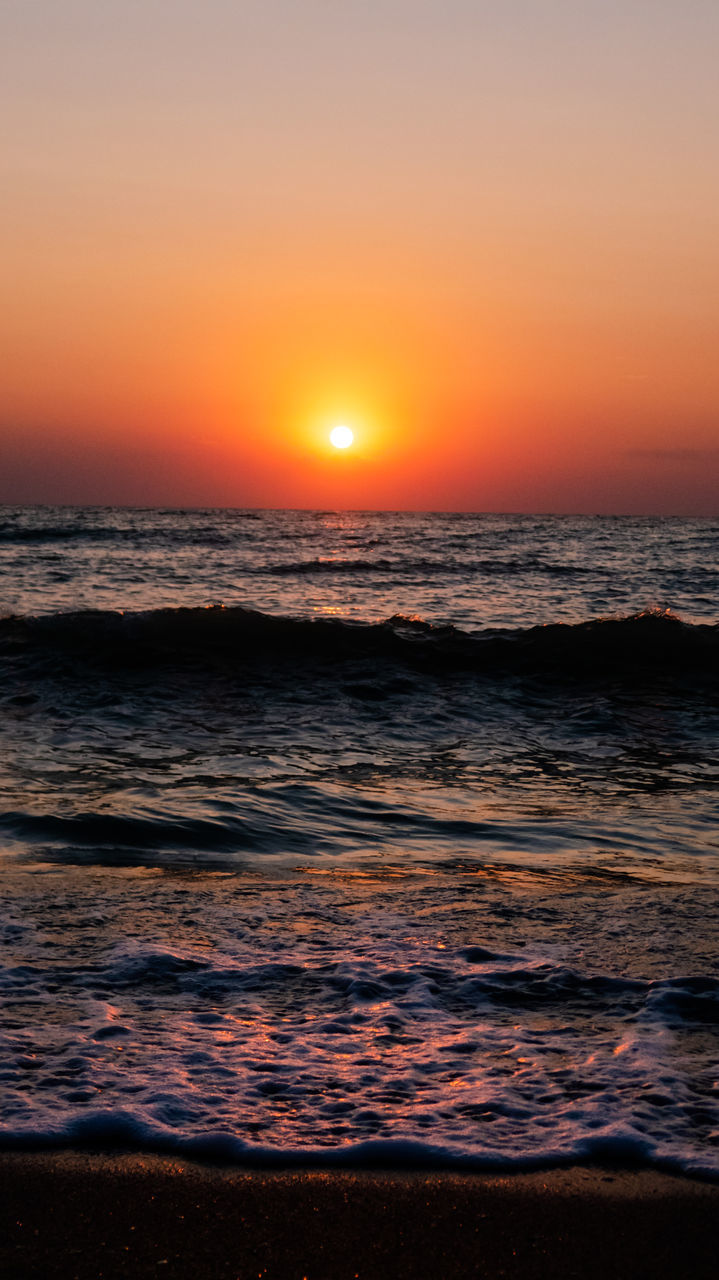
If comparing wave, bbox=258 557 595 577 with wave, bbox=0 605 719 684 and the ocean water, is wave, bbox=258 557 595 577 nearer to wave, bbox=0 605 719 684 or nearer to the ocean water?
wave, bbox=0 605 719 684

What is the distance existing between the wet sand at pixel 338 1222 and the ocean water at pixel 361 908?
0.31 feet

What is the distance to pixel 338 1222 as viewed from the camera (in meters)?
2.02

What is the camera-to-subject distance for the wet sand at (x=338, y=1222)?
186 centimetres

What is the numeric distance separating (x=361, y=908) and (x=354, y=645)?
8626 mm

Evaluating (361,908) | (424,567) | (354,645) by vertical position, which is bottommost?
(361,908)

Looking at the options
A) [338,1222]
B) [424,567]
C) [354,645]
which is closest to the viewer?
[338,1222]

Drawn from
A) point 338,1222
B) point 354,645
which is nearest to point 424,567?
point 354,645

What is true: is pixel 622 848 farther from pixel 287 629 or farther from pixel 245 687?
pixel 287 629

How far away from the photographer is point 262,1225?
1.99 meters

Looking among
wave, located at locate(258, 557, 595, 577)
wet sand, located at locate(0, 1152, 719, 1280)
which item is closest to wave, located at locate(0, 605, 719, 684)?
wet sand, located at locate(0, 1152, 719, 1280)

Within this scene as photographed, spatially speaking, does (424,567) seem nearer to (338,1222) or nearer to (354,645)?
(354,645)

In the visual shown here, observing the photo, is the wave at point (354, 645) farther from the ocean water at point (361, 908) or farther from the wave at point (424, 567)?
the wave at point (424, 567)

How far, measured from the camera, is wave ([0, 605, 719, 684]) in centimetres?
1159

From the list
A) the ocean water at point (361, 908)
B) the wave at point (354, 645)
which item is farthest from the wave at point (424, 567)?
the ocean water at point (361, 908)
